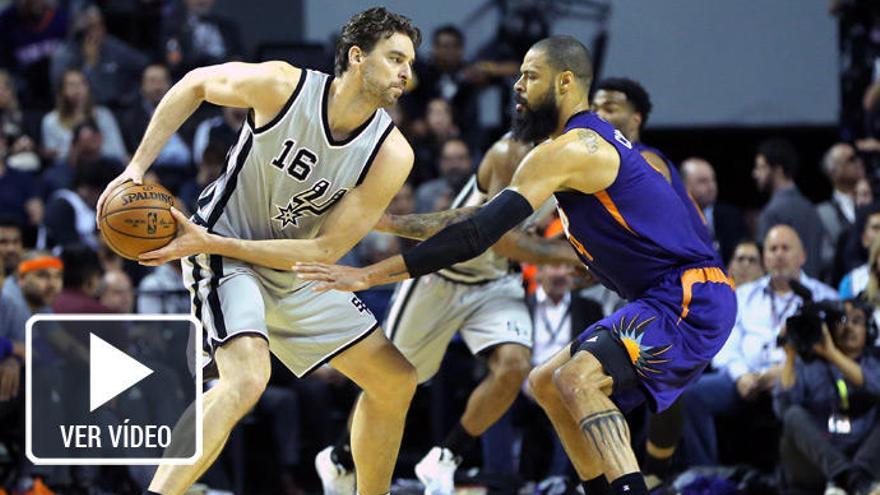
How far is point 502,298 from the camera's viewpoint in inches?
328

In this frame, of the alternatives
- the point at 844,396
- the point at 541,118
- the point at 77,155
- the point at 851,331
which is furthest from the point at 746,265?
the point at 77,155

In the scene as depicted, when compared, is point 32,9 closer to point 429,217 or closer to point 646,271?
point 429,217

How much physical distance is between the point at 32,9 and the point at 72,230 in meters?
3.18

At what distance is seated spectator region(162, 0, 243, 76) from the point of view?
506 inches

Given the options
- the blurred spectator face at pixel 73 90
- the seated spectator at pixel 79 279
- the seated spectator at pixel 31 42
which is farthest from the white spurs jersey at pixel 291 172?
the seated spectator at pixel 31 42

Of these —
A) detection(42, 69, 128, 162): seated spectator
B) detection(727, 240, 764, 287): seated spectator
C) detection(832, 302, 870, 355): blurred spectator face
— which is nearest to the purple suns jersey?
detection(832, 302, 870, 355): blurred spectator face

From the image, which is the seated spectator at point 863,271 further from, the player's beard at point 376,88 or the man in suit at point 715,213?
the player's beard at point 376,88

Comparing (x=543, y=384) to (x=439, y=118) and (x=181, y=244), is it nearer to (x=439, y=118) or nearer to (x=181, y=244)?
(x=181, y=244)

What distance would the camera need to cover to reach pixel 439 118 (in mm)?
12117

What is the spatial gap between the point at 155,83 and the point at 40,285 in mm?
2793

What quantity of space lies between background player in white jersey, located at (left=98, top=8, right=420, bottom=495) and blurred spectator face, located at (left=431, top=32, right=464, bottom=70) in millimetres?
6052

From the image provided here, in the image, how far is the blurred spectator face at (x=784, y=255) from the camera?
977cm

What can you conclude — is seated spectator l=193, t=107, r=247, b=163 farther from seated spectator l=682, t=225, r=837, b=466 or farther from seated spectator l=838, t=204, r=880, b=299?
seated spectator l=838, t=204, r=880, b=299

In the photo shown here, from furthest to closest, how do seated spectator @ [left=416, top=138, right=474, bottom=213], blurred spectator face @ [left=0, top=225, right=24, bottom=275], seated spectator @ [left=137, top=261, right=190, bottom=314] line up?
1. seated spectator @ [left=416, top=138, right=474, bottom=213]
2. blurred spectator face @ [left=0, top=225, right=24, bottom=275]
3. seated spectator @ [left=137, top=261, right=190, bottom=314]
